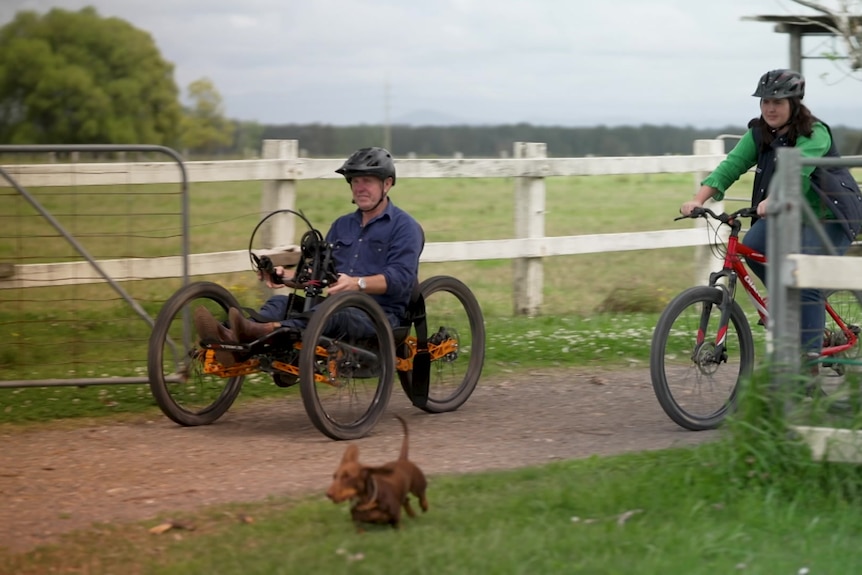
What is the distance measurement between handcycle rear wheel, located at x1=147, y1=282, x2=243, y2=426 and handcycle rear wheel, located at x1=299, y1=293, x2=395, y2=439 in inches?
27.9

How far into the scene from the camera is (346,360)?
6.69m

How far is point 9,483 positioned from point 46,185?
345 centimetres

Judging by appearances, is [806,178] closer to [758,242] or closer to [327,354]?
[758,242]

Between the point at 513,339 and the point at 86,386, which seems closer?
the point at 86,386

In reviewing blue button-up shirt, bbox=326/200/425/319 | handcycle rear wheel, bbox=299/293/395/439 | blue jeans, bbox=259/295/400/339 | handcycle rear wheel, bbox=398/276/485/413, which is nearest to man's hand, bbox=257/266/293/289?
blue jeans, bbox=259/295/400/339

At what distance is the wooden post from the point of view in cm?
973

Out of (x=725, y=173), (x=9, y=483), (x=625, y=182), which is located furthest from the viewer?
(x=625, y=182)

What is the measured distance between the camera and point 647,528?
473cm

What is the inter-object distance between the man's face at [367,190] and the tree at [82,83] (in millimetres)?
57648

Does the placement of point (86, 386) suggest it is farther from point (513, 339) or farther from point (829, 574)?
point (829, 574)

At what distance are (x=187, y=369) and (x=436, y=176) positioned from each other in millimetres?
4396

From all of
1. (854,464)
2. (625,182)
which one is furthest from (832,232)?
(625,182)

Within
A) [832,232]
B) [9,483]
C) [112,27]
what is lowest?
[9,483]

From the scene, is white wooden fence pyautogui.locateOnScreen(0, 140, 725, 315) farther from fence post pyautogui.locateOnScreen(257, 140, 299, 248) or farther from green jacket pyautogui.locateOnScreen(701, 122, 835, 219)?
green jacket pyautogui.locateOnScreen(701, 122, 835, 219)
